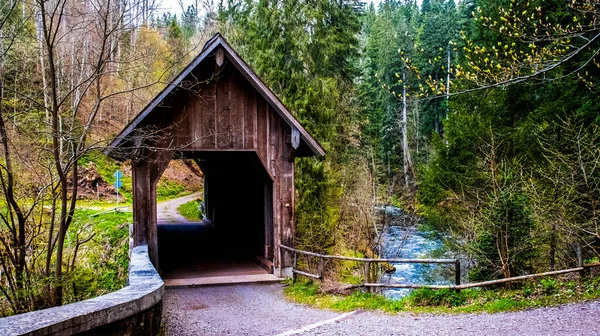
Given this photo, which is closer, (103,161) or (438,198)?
(438,198)

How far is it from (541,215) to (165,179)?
31.2m

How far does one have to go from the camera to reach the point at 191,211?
→ 28.8m

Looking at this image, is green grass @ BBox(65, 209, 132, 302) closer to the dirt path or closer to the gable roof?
the gable roof

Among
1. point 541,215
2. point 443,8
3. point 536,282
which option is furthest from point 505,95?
point 443,8

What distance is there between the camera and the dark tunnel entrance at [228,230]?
12242 millimetres

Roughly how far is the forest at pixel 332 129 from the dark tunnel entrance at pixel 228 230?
1.58 metres

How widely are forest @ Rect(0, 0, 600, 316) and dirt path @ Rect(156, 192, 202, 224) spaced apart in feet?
8.96

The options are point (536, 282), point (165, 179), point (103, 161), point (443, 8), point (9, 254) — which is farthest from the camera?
point (443, 8)

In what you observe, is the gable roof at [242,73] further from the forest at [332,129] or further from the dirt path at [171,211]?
the dirt path at [171,211]

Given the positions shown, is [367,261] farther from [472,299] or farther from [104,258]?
[104,258]

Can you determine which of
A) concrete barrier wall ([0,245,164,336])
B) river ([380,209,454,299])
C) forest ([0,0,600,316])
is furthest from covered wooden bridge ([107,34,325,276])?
concrete barrier wall ([0,245,164,336])

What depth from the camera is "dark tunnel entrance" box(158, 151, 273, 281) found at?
12242 mm

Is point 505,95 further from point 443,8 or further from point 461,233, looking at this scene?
point 443,8

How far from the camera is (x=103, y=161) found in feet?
105
